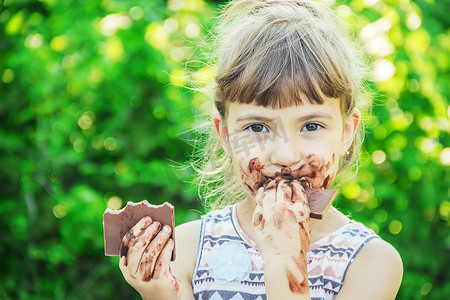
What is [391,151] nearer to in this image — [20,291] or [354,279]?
[354,279]

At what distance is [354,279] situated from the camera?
200 centimetres

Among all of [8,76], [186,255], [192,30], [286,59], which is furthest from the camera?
[8,76]

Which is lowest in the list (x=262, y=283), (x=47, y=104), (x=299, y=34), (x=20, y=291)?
(x=20, y=291)

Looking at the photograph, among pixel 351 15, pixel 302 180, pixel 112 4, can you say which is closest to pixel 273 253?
pixel 302 180

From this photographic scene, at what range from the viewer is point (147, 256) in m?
1.86

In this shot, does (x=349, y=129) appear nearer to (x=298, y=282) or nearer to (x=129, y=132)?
(x=298, y=282)

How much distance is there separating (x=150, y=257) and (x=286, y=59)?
0.77m

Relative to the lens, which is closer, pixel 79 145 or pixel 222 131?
pixel 222 131

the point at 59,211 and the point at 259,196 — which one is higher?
the point at 259,196

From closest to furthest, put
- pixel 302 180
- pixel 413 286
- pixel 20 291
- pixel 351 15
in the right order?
pixel 302 180 < pixel 351 15 < pixel 413 286 < pixel 20 291

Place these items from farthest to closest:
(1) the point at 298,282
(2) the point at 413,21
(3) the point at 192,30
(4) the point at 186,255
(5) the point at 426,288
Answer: (3) the point at 192,30, (5) the point at 426,288, (2) the point at 413,21, (4) the point at 186,255, (1) the point at 298,282

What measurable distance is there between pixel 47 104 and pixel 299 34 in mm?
2499

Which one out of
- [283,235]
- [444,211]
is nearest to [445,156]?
[444,211]

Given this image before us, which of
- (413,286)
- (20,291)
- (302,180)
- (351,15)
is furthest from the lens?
(20,291)
